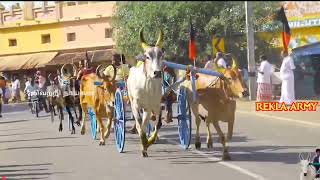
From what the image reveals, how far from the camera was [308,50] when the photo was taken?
84.3ft

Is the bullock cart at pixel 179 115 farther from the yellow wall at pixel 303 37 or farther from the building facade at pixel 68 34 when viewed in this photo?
the building facade at pixel 68 34

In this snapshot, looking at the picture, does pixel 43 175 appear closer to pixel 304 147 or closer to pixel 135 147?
pixel 135 147

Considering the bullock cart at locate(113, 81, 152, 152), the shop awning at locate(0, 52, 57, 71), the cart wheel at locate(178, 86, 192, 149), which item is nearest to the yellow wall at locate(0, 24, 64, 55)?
the shop awning at locate(0, 52, 57, 71)

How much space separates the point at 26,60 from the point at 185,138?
28.3 m

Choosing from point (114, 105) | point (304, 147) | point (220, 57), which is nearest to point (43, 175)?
point (114, 105)

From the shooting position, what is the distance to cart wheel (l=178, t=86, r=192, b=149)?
1234 centimetres

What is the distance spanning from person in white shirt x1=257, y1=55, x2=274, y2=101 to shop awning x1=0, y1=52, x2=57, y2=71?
15889mm

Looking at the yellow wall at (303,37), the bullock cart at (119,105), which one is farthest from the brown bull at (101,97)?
the yellow wall at (303,37)

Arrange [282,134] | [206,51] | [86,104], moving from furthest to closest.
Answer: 1. [206,51]
2. [86,104]
3. [282,134]

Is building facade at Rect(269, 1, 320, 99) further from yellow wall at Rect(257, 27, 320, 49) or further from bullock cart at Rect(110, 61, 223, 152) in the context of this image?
bullock cart at Rect(110, 61, 223, 152)

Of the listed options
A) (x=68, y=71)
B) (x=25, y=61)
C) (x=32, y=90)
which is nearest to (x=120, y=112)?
(x=68, y=71)

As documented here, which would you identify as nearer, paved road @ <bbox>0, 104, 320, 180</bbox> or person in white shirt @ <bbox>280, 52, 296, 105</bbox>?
paved road @ <bbox>0, 104, 320, 180</bbox>

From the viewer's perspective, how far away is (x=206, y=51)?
25219 millimetres

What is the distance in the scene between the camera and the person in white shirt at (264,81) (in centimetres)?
2233
